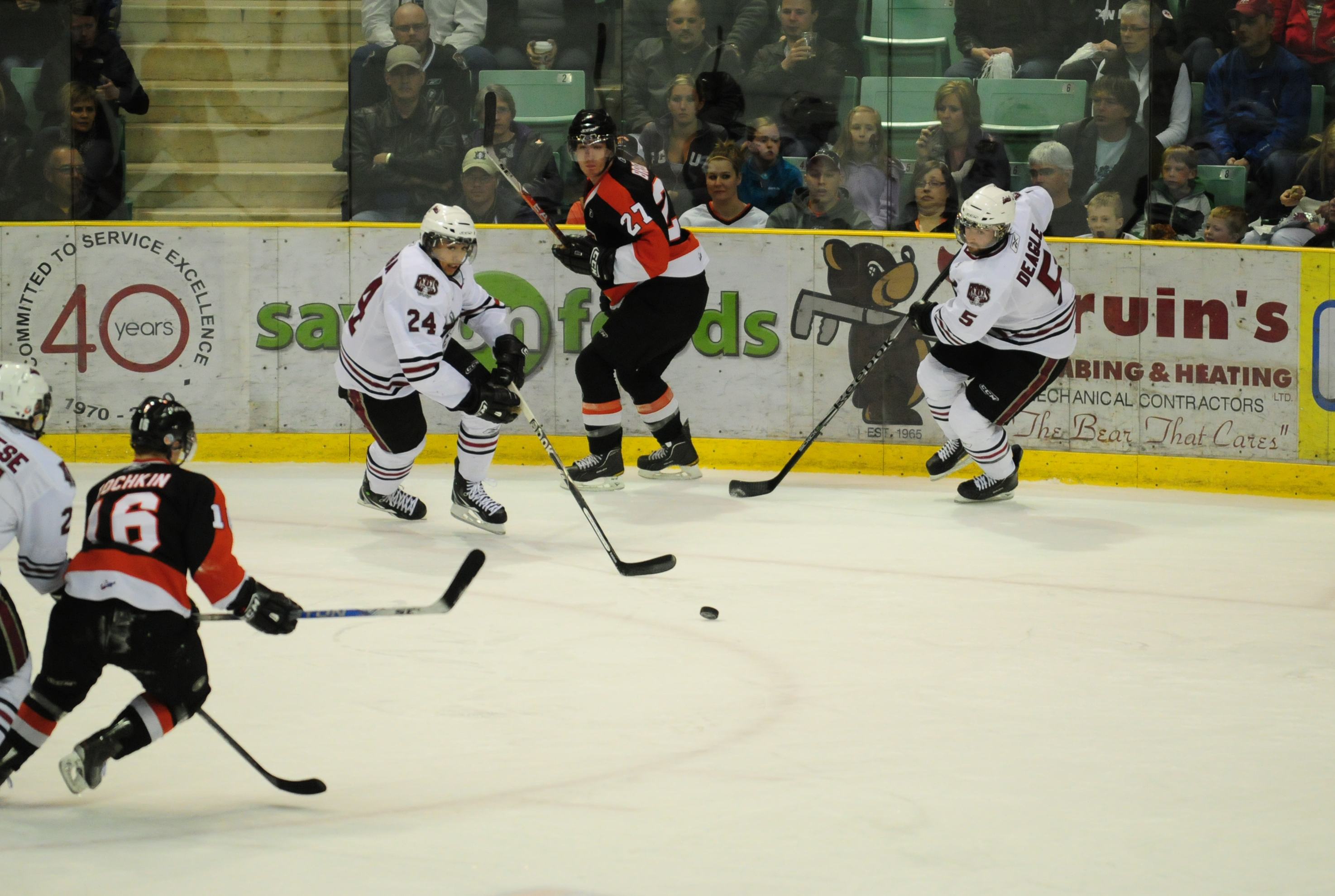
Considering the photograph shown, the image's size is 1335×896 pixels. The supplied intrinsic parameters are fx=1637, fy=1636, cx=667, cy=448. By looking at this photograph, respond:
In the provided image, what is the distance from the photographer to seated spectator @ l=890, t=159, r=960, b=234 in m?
6.74

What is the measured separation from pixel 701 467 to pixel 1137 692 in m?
3.25

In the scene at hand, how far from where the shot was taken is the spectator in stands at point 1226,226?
643 centimetres

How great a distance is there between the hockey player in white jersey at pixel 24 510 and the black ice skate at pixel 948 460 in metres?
3.94

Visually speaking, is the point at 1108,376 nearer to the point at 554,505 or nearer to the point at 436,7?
the point at 554,505

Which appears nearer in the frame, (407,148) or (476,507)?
(476,507)

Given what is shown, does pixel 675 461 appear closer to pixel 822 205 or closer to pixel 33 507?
pixel 822 205

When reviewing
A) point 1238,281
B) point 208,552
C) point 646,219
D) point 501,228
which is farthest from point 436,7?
point 208,552

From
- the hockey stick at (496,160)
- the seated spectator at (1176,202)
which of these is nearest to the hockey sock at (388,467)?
the hockey stick at (496,160)

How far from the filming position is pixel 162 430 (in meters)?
3.05

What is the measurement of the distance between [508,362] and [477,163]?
71.3 inches

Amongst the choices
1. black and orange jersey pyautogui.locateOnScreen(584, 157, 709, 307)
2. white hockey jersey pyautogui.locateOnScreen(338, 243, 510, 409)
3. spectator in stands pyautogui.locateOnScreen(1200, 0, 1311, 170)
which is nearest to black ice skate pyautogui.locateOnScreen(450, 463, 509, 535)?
white hockey jersey pyautogui.locateOnScreen(338, 243, 510, 409)

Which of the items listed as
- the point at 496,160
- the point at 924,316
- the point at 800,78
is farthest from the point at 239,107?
the point at 924,316

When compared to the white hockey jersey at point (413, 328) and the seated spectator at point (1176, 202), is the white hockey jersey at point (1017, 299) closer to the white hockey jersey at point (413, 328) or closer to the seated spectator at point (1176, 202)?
the seated spectator at point (1176, 202)

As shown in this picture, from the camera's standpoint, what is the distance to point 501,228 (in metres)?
6.91
